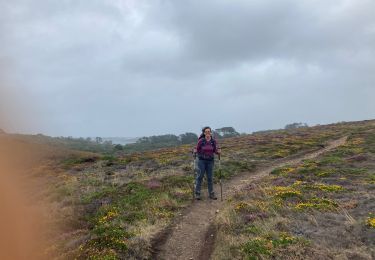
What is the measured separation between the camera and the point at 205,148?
2277 cm

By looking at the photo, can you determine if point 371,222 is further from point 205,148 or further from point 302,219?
point 205,148

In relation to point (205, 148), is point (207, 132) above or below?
above

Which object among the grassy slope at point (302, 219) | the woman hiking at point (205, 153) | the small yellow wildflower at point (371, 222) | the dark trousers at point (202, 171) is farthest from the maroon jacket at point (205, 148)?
the small yellow wildflower at point (371, 222)

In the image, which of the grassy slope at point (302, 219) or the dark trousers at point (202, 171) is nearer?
the grassy slope at point (302, 219)

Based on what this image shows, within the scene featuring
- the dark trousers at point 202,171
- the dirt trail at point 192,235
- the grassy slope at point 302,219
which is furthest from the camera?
the dark trousers at point 202,171

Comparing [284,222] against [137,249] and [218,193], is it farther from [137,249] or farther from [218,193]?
[218,193]

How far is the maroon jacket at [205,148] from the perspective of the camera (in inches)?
898

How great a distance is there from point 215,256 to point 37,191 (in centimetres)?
1853

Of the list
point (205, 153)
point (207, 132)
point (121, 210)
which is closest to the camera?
point (121, 210)

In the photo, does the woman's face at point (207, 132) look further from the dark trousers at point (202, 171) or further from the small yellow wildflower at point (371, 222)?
the small yellow wildflower at point (371, 222)

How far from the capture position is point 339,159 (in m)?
35.2

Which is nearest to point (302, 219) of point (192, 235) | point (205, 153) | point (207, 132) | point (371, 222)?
point (371, 222)

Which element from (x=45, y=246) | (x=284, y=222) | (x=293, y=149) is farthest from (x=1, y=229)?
Result: (x=293, y=149)

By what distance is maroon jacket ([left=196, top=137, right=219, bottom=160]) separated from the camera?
74.8 ft
